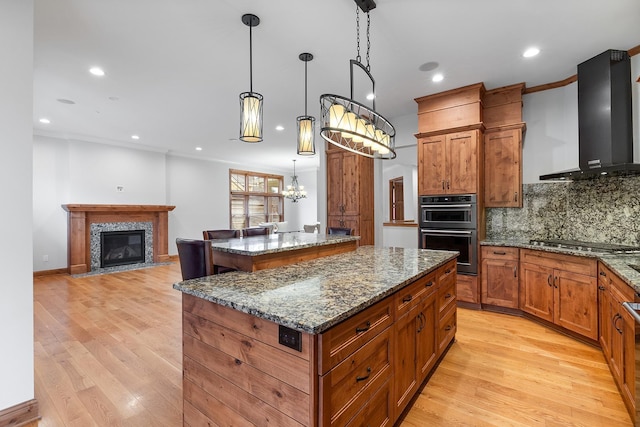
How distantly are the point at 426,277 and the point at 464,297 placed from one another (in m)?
2.17

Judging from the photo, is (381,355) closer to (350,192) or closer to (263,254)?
(263,254)

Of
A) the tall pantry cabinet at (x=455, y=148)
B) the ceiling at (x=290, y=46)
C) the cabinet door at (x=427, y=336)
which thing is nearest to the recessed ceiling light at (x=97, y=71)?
the ceiling at (x=290, y=46)

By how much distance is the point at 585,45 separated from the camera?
2.88m

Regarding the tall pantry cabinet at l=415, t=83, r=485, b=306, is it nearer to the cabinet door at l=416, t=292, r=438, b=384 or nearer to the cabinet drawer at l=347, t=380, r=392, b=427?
the cabinet door at l=416, t=292, r=438, b=384

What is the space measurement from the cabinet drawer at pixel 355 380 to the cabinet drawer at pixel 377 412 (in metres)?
0.03

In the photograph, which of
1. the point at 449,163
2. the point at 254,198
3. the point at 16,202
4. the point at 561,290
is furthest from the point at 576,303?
the point at 254,198

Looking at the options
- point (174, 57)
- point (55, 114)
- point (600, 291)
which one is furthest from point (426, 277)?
point (55, 114)

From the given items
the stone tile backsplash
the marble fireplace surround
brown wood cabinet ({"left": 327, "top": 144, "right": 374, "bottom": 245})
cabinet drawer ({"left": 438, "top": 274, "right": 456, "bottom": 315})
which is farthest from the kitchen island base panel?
the marble fireplace surround

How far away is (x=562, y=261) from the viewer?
9.74 feet

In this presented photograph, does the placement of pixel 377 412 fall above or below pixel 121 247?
below

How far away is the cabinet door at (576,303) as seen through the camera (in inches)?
106

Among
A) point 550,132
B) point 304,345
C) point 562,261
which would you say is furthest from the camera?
point 550,132

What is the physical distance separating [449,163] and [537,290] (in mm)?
1793

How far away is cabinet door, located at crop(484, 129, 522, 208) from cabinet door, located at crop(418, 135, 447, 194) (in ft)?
1.87
